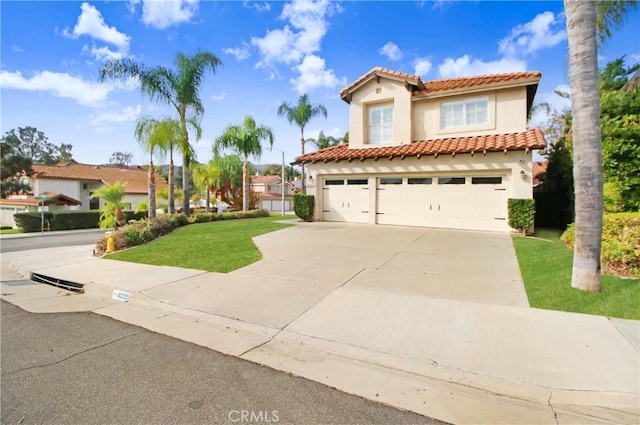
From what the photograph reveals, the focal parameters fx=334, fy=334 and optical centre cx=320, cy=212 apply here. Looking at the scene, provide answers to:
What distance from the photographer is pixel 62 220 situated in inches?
1021

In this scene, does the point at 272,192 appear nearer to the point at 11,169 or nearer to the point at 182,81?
the point at 11,169

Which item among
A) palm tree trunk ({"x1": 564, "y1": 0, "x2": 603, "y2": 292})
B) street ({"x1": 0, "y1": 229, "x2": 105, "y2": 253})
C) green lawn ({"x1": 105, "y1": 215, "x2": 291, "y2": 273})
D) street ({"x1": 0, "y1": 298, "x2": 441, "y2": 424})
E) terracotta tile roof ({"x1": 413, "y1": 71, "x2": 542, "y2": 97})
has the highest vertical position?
terracotta tile roof ({"x1": 413, "y1": 71, "x2": 542, "y2": 97})

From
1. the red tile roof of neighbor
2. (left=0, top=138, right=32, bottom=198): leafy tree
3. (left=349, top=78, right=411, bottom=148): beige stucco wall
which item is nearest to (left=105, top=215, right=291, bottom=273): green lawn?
(left=349, top=78, right=411, bottom=148): beige stucco wall

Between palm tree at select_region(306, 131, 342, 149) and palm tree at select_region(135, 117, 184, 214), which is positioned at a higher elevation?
palm tree at select_region(306, 131, 342, 149)

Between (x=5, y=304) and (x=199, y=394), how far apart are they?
5.86 m

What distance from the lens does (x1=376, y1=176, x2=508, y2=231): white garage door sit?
13203 millimetres

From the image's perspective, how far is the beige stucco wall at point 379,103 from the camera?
51.0 ft

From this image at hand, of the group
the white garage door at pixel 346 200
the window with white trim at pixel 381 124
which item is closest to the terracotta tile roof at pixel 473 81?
the window with white trim at pixel 381 124

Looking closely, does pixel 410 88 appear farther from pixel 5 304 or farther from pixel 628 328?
pixel 5 304

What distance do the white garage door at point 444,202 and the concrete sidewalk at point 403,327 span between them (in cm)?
489

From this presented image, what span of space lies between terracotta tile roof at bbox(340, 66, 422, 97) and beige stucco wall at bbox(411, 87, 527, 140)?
985 millimetres

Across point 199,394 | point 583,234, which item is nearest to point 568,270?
point 583,234

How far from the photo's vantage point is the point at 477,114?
47.8 feet

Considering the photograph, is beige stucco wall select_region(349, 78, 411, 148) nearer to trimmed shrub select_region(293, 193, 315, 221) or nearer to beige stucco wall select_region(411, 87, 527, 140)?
beige stucco wall select_region(411, 87, 527, 140)
